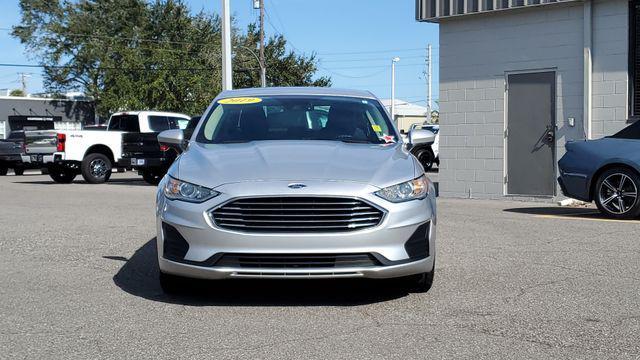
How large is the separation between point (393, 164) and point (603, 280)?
216 cm

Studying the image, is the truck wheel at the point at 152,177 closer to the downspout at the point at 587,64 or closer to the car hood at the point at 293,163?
the downspout at the point at 587,64

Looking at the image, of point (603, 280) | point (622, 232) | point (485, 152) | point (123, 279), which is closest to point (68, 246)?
point (123, 279)

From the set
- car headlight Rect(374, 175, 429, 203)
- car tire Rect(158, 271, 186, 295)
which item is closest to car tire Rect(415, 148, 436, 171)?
car headlight Rect(374, 175, 429, 203)

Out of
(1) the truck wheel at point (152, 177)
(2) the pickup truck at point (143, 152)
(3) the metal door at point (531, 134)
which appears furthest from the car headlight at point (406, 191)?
(1) the truck wheel at point (152, 177)

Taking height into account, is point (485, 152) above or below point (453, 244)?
above

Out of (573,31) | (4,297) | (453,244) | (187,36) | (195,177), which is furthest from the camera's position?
(187,36)

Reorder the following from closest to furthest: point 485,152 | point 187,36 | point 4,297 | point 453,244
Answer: point 4,297 < point 453,244 < point 485,152 < point 187,36

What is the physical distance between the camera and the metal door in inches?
569

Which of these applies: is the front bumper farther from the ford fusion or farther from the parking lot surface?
the parking lot surface

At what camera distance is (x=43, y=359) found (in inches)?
174

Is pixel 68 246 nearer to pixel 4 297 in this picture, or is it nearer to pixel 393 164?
pixel 4 297

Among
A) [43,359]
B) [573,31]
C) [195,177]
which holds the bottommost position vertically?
[43,359]

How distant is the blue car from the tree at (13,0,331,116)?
34488mm

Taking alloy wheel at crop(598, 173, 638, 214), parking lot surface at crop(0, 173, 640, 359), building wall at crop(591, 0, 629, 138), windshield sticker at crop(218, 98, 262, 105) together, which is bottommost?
parking lot surface at crop(0, 173, 640, 359)
